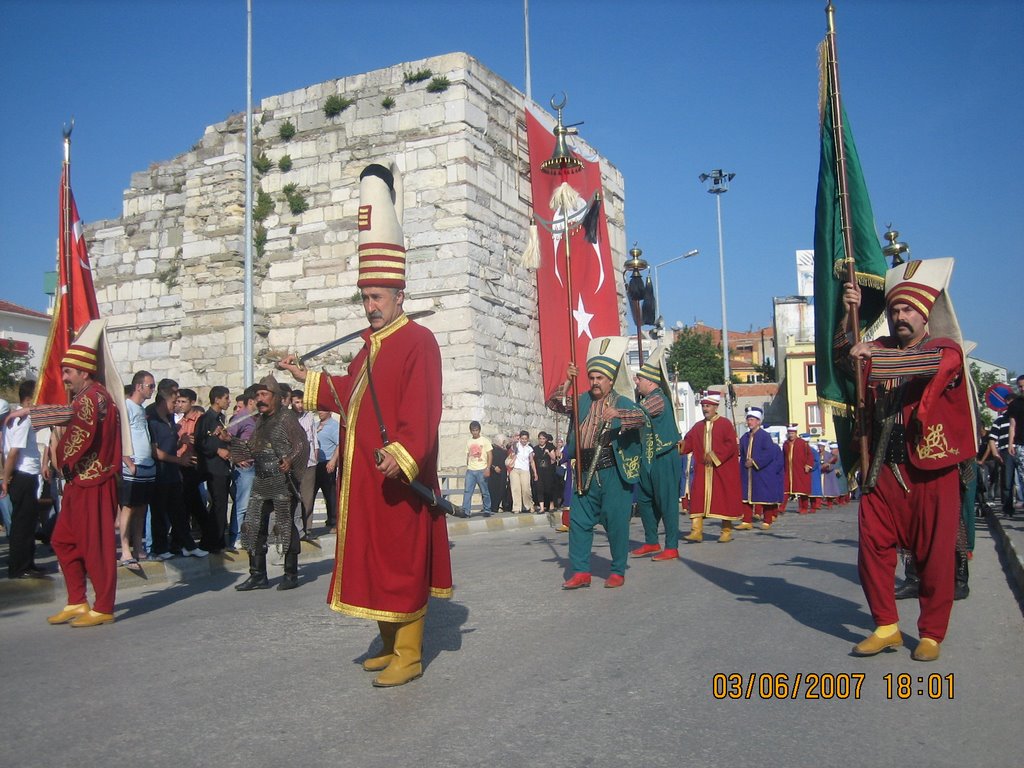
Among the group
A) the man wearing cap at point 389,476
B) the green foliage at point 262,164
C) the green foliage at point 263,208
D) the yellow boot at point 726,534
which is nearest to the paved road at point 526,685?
the man wearing cap at point 389,476

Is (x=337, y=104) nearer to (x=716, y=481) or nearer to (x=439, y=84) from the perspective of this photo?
(x=439, y=84)

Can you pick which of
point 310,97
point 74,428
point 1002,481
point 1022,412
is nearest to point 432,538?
point 74,428

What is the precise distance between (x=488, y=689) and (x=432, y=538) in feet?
2.90

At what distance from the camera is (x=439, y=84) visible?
19828 millimetres

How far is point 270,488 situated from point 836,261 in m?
5.37

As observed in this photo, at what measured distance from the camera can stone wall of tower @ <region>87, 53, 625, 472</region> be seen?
63.8 ft

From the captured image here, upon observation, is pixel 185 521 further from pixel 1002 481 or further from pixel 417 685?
pixel 1002 481

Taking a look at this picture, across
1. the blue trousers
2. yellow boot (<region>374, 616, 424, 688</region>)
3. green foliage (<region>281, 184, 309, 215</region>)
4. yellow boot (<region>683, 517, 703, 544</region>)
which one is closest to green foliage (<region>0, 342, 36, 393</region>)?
green foliage (<region>281, 184, 309, 215</region>)

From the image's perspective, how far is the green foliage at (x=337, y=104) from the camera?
2089 cm

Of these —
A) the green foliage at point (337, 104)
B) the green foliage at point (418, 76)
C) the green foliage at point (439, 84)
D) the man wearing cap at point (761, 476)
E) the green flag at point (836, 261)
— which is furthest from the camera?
the green foliage at point (337, 104)

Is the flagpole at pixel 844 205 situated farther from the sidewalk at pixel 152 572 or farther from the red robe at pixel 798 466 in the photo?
the red robe at pixel 798 466

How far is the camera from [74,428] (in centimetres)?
699

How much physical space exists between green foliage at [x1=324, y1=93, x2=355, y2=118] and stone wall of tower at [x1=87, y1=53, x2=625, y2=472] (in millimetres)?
94

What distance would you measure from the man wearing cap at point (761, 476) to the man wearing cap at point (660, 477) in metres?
5.14
